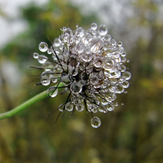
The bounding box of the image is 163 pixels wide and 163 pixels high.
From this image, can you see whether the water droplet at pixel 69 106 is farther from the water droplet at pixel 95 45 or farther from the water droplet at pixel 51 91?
the water droplet at pixel 95 45

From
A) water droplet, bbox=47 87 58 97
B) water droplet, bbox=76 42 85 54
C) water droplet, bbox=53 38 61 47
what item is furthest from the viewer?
water droplet, bbox=53 38 61 47

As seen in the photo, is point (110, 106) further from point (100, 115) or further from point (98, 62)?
point (100, 115)

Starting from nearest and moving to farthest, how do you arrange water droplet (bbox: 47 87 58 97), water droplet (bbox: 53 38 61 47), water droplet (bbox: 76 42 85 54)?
water droplet (bbox: 47 87 58 97), water droplet (bbox: 76 42 85 54), water droplet (bbox: 53 38 61 47)

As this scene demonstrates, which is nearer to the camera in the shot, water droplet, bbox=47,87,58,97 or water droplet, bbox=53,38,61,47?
water droplet, bbox=47,87,58,97

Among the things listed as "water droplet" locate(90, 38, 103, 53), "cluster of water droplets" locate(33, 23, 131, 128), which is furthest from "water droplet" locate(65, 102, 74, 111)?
"water droplet" locate(90, 38, 103, 53)

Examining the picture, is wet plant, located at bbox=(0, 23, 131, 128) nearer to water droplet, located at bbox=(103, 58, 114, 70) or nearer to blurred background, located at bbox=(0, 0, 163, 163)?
water droplet, located at bbox=(103, 58, 114, 70)

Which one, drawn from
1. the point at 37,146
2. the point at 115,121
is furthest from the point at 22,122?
the point at 115,121

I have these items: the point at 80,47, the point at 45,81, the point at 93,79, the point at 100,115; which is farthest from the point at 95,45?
the point at 100,115
